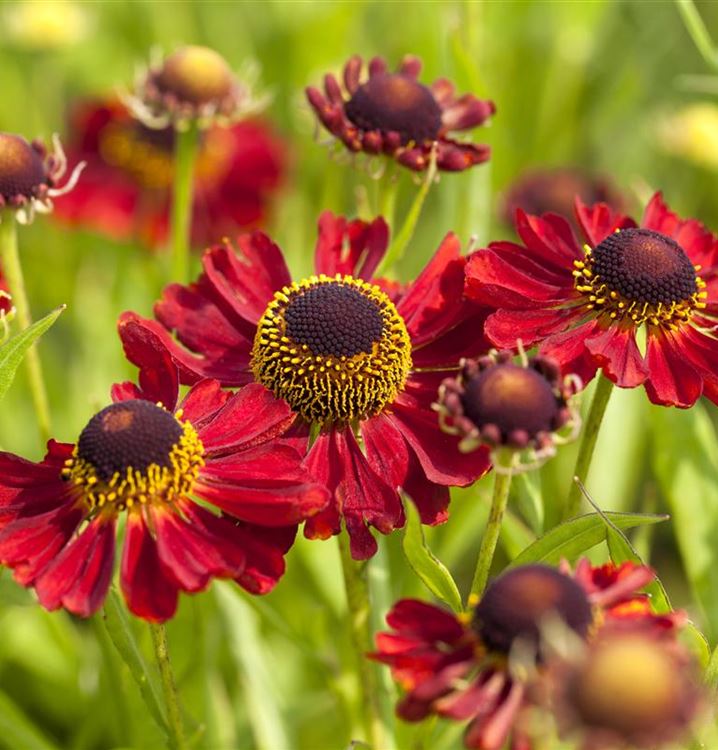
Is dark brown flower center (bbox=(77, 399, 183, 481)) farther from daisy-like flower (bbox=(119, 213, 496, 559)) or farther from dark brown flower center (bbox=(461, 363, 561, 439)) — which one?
dark brown flower center (bbox=(461, 363, 561, 439))

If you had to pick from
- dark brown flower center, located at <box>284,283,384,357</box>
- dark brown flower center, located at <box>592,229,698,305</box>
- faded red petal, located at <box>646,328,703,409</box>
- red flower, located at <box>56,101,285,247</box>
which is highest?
dark brown flower center, located at <box>592,229,698,305</box>

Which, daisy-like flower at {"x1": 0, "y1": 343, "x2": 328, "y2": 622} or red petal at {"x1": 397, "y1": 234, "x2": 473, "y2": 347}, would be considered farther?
red petal at {"x1": 397, "y1": 234, "x2": 473, "y2": 347}

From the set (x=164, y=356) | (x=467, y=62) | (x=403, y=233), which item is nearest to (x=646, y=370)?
(x=403, y=233)

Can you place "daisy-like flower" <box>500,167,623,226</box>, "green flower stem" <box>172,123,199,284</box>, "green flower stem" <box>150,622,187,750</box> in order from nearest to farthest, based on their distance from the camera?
"green flower stem" <box>150,622,187,750</box> < "green flower stem" <box>172,123,199,284</box> < "daisy-like flower" <box>500,167,623,226</box>

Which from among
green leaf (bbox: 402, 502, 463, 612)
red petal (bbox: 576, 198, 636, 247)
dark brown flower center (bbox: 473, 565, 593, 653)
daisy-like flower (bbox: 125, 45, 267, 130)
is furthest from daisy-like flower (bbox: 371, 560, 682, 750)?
daisy-like flower (bbox: 125, 45, 267, 130)

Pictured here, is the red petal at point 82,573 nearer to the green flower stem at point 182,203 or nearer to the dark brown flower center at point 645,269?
the dark brown flower center at point 645,269

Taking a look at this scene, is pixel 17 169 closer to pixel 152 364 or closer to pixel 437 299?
pixel 152 364

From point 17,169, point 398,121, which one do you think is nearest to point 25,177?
point 17,169

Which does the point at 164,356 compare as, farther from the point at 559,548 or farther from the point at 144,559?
the point at 559,548
